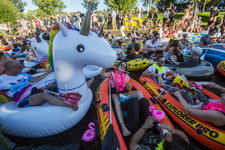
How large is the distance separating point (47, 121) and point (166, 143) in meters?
1.68

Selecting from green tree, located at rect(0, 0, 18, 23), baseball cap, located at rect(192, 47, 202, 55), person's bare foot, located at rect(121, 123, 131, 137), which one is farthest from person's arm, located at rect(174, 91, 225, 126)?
green tree, located at rect(0, 0, 18, 23)

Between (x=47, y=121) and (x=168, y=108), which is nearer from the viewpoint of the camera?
(x=47, y=121)

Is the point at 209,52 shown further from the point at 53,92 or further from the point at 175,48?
the point at 53,92

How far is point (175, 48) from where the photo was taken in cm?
442

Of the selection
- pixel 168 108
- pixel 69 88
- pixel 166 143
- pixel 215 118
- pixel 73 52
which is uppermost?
pixel 73 52

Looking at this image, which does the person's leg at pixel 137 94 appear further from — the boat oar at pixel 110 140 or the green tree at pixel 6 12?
the green tree at pixel 6 12

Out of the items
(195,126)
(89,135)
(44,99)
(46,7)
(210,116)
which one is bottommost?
(89,135)

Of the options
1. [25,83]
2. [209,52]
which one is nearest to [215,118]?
[25,83]

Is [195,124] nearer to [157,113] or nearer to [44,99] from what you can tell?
[157,113]

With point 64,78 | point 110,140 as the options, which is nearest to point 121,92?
point 110,140

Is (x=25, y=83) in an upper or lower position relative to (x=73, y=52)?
lower

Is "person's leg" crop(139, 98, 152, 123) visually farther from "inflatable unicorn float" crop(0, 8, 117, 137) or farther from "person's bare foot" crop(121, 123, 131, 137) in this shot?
"inflatable unicorn float" crop(0, 8, 117, 137)

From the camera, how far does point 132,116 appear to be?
1967 mm

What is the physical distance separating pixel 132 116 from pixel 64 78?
4.18ft
